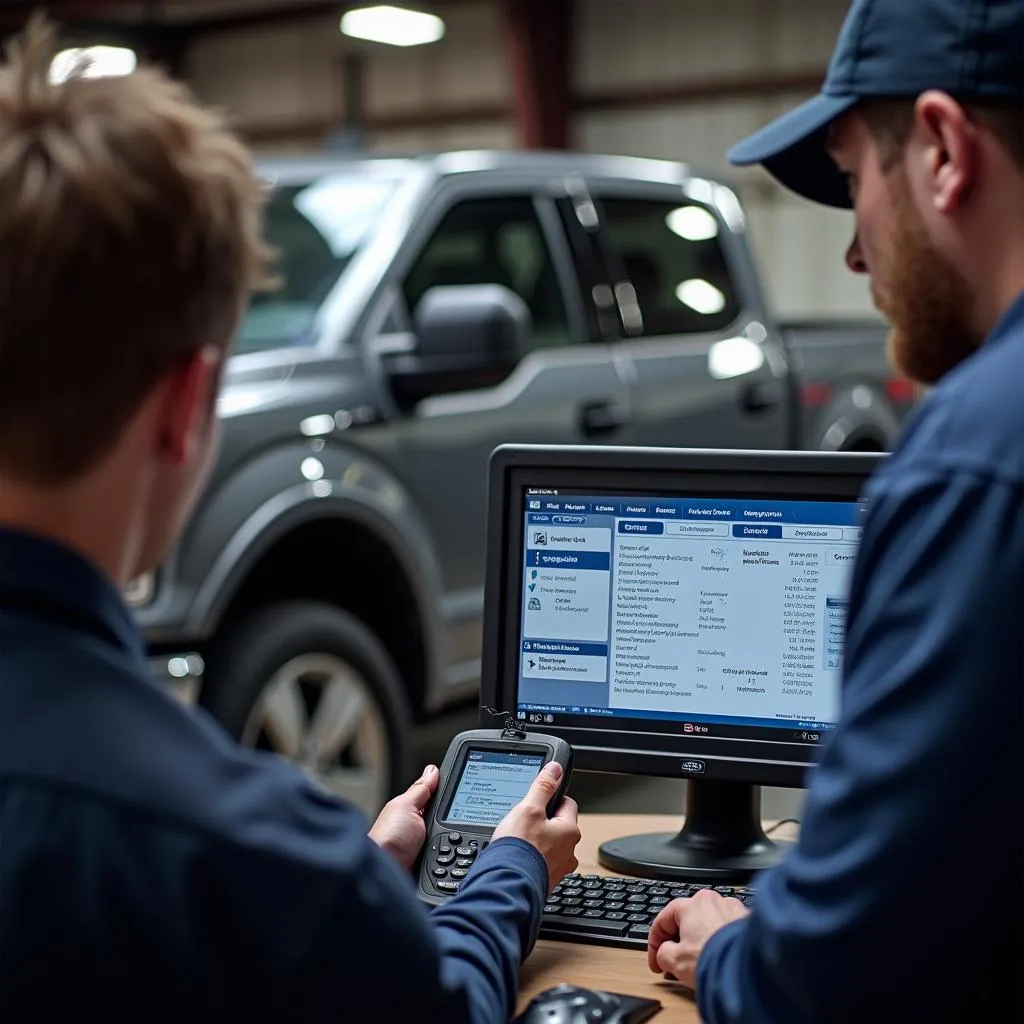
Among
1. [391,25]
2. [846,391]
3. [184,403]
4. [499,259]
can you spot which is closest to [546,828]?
[184,403]

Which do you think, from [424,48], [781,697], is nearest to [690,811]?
[781,697]

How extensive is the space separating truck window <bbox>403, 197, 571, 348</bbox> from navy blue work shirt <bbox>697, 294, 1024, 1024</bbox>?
11.5 feet

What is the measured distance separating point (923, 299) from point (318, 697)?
2.93 metres

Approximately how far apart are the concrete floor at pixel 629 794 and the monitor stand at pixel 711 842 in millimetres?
2191

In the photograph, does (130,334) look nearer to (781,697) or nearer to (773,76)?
(781,697)

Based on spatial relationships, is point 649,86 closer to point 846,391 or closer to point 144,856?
point 846,391

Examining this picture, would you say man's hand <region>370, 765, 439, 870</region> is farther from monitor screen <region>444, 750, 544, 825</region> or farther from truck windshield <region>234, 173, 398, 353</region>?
truck windshield <region>234, 173, 398, 353</region>

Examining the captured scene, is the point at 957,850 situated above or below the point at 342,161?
above

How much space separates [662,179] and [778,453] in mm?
4007

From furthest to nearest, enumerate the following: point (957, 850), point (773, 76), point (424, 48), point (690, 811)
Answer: point (424, 48)
point (773, 76)
point (690, 811)
point (957, 850)

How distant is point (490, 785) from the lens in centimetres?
195

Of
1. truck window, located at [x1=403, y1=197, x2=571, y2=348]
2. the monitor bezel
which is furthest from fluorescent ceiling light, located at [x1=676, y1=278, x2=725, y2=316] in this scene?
the monitor bezel

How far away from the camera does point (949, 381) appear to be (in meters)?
1.25

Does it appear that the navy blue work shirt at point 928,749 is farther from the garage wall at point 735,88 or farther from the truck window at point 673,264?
the garage wall at point 735,88
